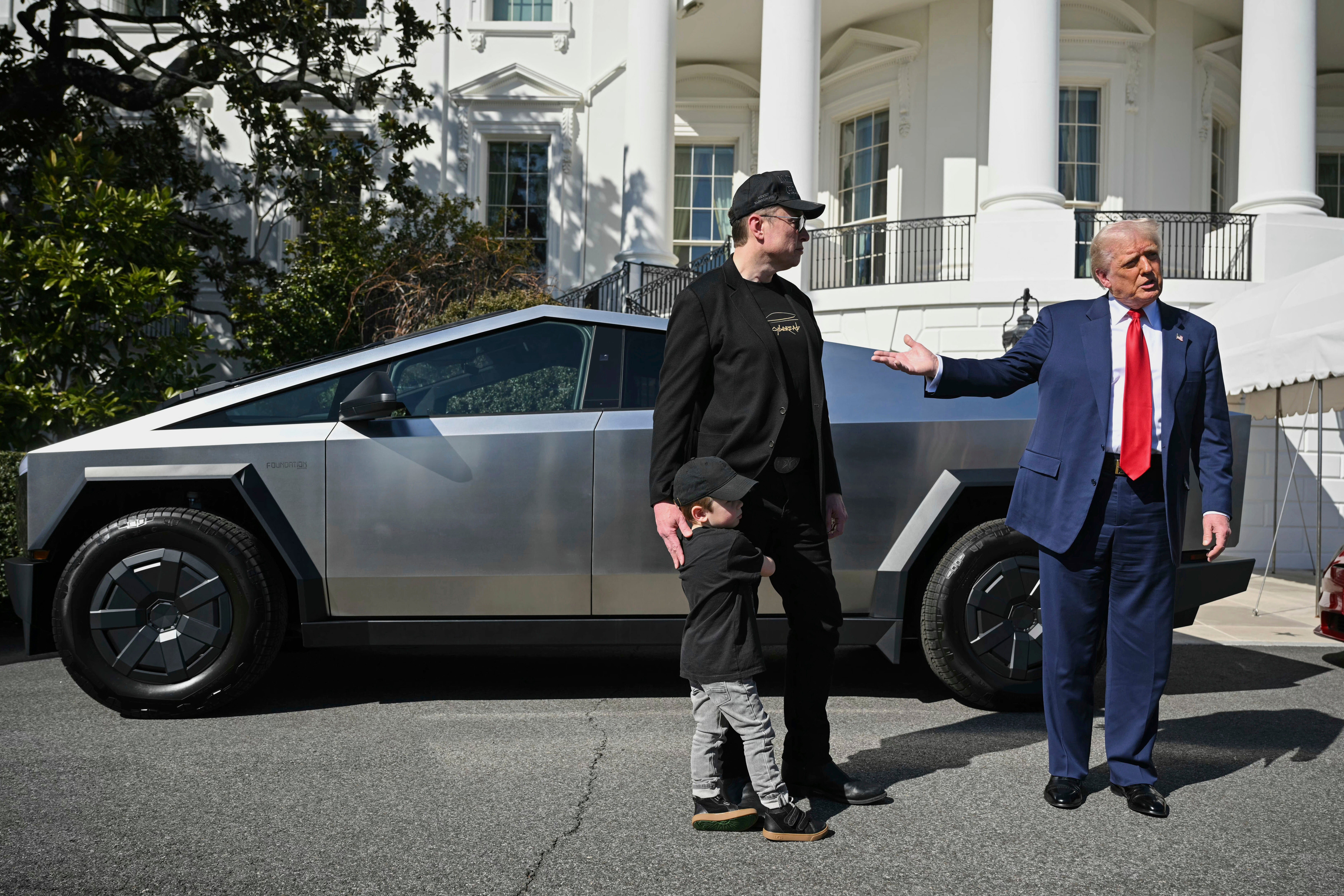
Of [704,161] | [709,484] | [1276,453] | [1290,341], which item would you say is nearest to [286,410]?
[709,484]

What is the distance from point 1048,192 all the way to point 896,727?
32.5 feet

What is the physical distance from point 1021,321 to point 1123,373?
8326 millimetres

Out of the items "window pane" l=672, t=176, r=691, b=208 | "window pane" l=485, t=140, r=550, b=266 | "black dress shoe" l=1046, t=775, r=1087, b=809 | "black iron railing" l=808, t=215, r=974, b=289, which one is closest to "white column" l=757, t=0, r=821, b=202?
"black iron railing" l=808, t=215, r=974, b=289

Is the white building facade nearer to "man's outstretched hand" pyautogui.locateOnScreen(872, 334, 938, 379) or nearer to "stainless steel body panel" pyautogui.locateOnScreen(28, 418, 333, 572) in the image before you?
"man's outstretched hand" pyautogui.locateOnScreen(872, 334, 938, 379)

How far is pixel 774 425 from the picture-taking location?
10.0 feet

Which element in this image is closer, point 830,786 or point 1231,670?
point 830,786

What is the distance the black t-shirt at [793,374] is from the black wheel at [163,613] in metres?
2.17

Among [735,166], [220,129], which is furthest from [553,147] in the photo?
[220,129]

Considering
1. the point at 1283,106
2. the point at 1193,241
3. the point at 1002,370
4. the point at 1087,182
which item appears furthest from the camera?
the point at 1087,182

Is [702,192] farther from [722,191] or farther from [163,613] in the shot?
[163,613]

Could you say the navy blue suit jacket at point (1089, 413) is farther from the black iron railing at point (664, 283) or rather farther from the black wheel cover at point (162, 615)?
the black iron railing at point (664, 283)

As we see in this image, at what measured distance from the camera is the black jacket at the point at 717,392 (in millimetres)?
3031

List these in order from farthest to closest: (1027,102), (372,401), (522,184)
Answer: (522,184) < (1027,102) < (372,401)

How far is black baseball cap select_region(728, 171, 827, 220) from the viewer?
308 cm
